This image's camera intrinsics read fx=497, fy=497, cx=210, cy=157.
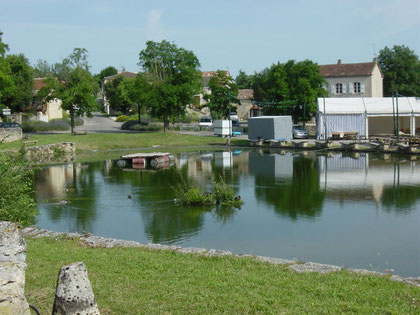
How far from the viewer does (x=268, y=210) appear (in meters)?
19.9

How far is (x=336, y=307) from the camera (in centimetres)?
697

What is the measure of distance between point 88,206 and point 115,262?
39.6 feet

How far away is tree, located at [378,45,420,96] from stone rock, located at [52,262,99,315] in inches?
3170

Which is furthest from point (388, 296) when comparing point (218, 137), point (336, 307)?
point (218, 137)

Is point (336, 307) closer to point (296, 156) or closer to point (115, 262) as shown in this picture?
point (115, 262)

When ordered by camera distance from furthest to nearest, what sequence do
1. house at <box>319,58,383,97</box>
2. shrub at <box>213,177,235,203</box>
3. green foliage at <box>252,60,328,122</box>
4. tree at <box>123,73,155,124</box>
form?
1. house at <box>319,58,383,97</box>
2. green foliage at <box>252,60,328,122</box>
3. tree at <box>123,73,155,124</box>
4. shrub at <box>213,177,235,203</box>

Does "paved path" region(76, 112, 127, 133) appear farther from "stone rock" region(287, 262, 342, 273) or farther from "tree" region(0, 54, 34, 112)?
"stone rock" region(287, 262, 342, 273)

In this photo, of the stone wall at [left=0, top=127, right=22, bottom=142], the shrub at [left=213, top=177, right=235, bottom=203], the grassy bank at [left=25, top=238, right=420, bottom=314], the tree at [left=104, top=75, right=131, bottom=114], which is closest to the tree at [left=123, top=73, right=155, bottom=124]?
the stone wall at [left=0, top=127, right=22, bottom=142]

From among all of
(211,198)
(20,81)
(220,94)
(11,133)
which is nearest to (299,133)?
(220,94)

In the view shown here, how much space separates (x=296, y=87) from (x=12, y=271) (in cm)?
5434

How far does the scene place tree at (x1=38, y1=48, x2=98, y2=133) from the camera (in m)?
52.2

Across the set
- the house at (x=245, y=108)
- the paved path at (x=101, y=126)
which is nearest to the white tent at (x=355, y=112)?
the paved path at (x=101, y=126)

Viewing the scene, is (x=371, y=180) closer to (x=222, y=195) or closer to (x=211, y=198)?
(x=222, y=195)

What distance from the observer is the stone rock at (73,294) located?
553 centimetres
